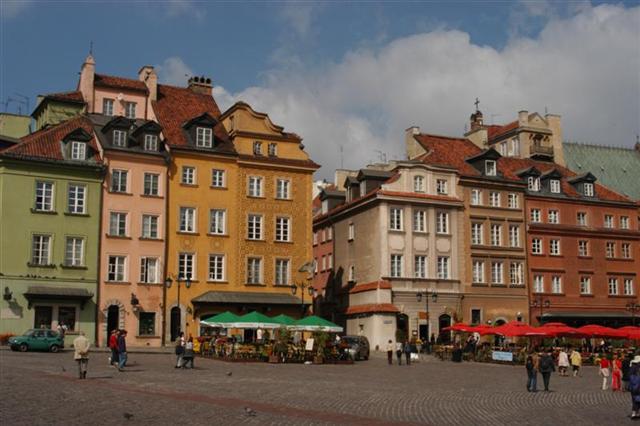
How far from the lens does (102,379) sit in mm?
28000

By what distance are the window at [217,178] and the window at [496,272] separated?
2086 cm

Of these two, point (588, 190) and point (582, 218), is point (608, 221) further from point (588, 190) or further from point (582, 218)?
point (588, 190)

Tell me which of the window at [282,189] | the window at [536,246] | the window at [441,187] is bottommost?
the window at [536,246]

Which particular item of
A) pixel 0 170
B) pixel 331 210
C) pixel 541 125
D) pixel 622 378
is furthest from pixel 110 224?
pixel 541 125

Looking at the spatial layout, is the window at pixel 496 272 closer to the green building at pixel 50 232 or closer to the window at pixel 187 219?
the window at pixel 187 219

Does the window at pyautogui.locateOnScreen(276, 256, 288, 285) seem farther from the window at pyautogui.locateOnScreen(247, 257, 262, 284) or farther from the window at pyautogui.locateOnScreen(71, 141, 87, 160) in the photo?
the window at pyautogui.locateOnScreen(71, 141, 87, 160)

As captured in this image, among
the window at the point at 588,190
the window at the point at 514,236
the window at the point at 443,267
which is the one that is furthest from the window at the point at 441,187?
the window at the point at 588,190

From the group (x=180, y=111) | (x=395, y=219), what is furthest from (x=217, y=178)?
(x=395, y=219)

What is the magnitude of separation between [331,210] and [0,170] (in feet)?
87.4

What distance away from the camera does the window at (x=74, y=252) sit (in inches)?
1979

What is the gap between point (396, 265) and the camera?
192 feet

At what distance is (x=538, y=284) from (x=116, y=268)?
102 feet

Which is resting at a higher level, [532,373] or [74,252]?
[74,252]

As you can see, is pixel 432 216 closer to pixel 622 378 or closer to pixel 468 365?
pixel 468 365
